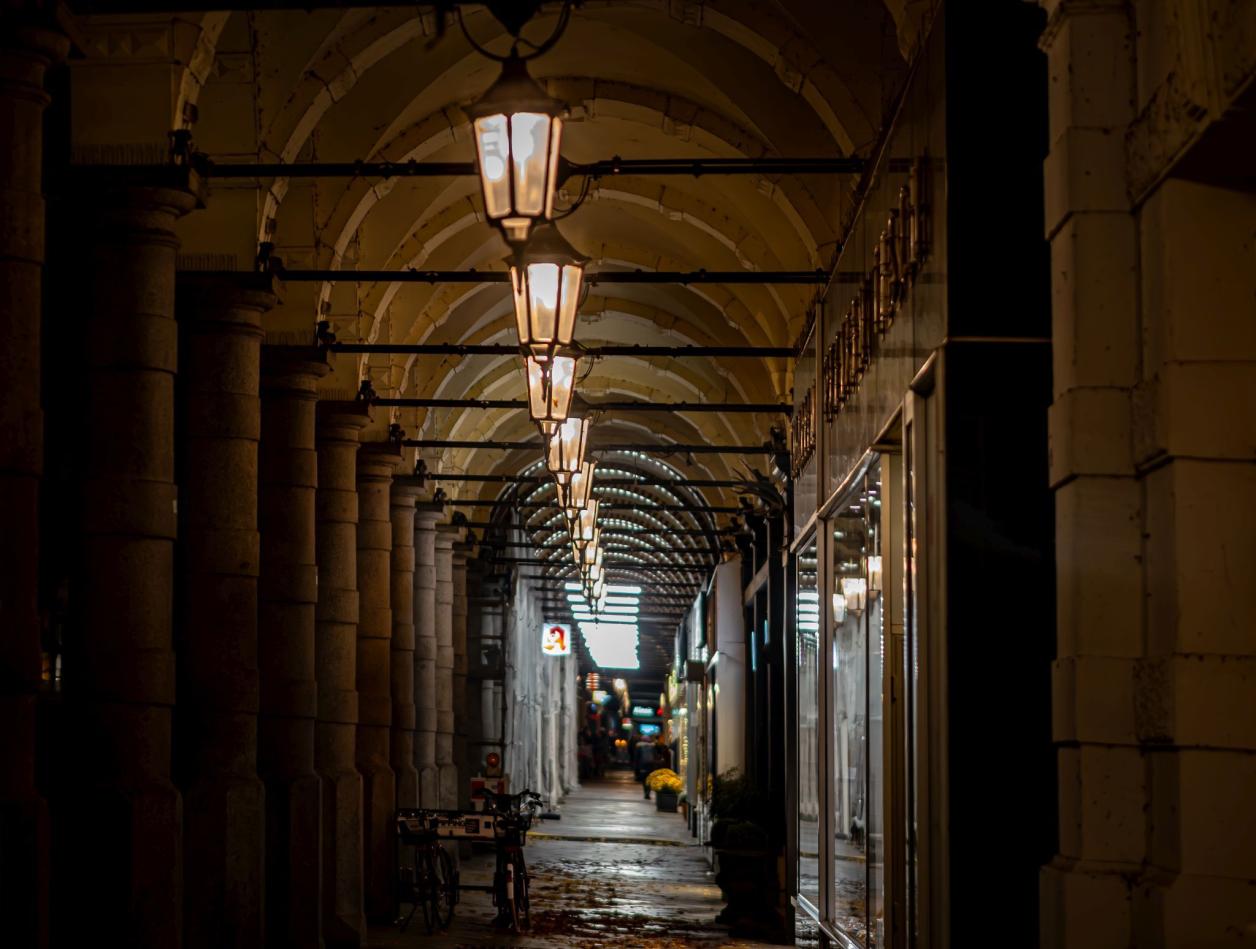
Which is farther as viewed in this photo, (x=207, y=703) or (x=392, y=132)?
(x=392, y=132)

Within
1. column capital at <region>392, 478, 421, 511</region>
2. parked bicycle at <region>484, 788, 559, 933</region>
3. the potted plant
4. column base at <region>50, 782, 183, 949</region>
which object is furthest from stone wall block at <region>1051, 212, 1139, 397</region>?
column capital at <region>392, 478, 421, 511</region>

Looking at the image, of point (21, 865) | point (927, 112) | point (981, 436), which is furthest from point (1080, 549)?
point (21, 865)

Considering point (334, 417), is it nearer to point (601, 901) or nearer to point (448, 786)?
point (601, 901)

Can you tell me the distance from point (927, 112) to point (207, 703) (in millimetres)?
8137

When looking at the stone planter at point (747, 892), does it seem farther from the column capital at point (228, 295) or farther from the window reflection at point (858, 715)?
the column capital at point (228, 295)

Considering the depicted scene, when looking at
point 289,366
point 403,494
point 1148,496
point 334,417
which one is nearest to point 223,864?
point 289,366

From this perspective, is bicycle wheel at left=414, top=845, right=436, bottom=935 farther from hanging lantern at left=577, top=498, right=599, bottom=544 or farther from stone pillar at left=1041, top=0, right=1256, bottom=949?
stone pillar at left=1041, top=0, right=1256, bottom=949

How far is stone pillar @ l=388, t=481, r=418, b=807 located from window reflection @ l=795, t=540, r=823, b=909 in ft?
31.6

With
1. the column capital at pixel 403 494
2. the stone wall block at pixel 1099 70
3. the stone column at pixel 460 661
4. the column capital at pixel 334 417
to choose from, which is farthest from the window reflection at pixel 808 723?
the stone column at pixel 460 661

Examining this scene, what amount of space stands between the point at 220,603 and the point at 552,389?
411 cm

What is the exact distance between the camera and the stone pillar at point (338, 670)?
19.8 meters

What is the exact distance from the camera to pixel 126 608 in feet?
42.5

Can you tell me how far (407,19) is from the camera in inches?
675

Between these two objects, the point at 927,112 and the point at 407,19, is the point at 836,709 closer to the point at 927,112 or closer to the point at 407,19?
the point at 927,112
